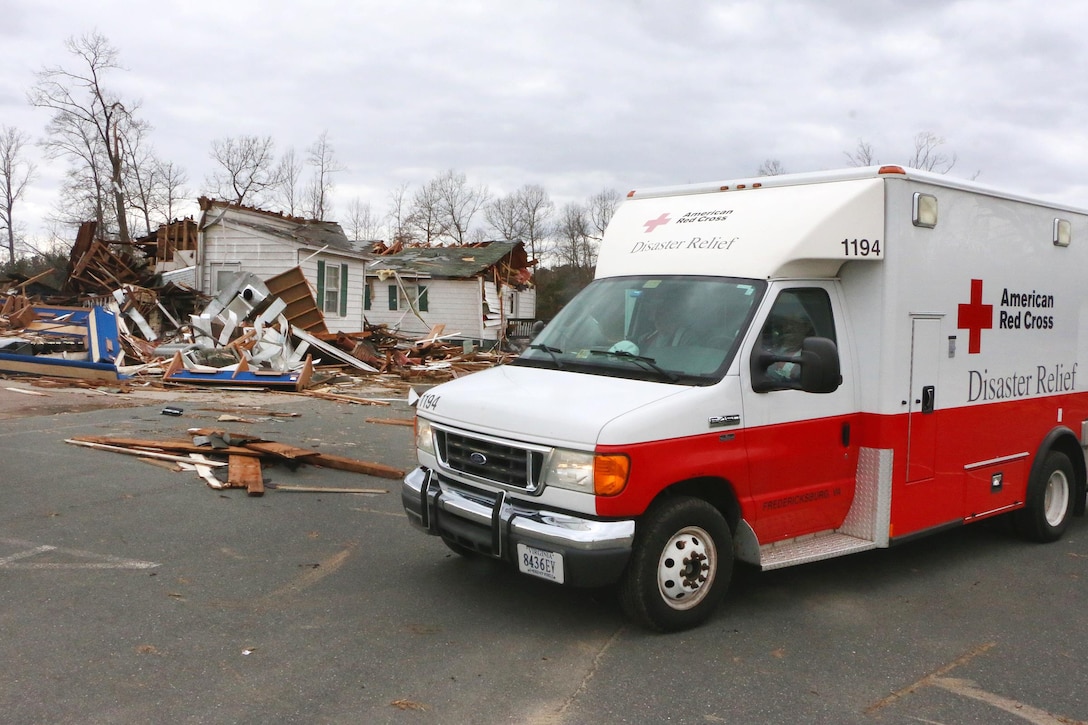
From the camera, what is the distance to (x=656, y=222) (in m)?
6.07

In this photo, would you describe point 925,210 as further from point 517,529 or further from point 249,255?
point 249,255

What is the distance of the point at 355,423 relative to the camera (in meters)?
12.6

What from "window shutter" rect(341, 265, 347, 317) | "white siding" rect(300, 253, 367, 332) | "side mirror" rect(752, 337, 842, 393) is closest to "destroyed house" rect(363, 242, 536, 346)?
"white siding" rect(300, 253, 367, 332)

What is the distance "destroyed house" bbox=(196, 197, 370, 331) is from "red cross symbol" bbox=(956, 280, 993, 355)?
20.4 meters

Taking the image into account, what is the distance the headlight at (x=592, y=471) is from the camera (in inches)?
173

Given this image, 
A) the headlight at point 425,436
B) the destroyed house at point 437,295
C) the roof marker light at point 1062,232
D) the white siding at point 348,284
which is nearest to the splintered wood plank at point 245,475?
the headlight at point 425,436

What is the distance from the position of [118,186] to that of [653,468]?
150ft

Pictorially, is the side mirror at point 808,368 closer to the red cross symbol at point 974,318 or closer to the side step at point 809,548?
the side step at point 809,548

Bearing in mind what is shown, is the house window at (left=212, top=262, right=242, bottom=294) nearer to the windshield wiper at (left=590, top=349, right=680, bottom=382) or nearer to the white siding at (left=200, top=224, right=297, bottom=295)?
the white siding at (left=200, top=224, right=297, bottom=295)

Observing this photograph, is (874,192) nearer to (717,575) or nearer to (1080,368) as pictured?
(717,575)

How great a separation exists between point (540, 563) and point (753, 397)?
1.55m

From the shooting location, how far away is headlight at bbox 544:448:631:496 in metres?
4.39

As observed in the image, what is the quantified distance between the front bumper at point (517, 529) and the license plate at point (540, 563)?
0.03 meters

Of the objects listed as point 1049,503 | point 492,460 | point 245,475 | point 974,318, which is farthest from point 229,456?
point 1049,503
